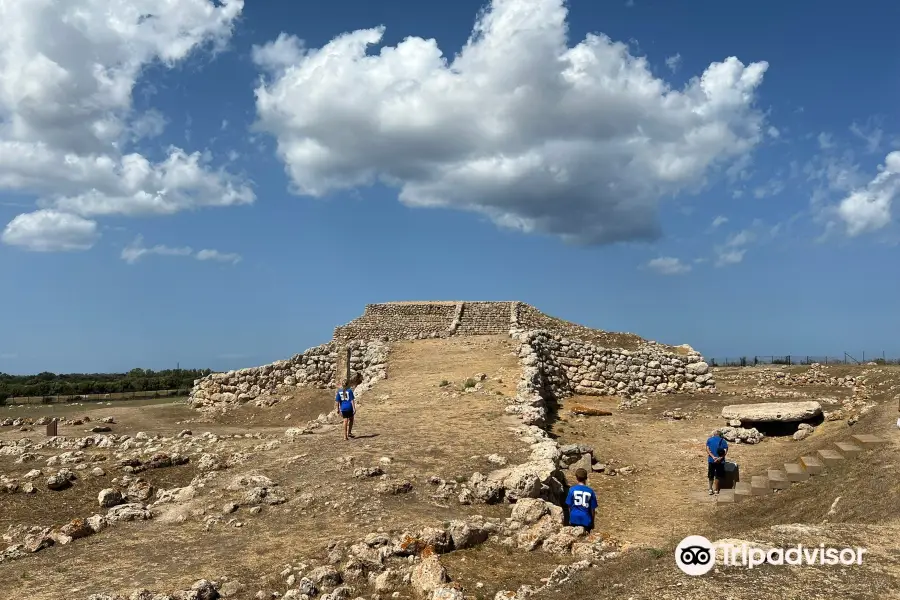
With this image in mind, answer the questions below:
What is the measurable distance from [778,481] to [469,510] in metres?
6.44

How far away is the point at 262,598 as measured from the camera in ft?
19.8

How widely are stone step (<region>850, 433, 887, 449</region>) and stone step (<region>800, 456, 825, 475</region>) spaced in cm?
87

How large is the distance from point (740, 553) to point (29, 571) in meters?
8.07

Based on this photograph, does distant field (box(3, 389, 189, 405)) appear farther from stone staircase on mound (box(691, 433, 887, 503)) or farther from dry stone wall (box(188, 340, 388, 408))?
stone staircase on mound (box(691, 433, 887, 503))

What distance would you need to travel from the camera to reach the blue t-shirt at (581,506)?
8203 millimetres

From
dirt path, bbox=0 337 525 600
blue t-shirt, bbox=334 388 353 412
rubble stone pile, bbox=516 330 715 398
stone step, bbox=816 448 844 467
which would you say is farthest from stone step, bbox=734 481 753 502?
rubble stone pile, bbox=516 330 715 398

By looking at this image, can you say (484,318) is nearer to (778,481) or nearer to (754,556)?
(778,481)

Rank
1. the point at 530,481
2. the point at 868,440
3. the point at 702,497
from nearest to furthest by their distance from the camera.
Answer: the point at 530,481, the point at 868,440, the point at 702,497

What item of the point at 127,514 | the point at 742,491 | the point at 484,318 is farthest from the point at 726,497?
the point at 484,318

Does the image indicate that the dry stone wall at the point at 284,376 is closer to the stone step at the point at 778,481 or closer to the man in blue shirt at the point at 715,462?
the man in blue shirt at the point at 715,462

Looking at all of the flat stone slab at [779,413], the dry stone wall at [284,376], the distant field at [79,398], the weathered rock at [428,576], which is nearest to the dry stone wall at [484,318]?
the dry stone wall at [284,376]

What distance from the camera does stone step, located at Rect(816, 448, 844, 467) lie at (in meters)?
11.1

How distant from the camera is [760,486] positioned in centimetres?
1120

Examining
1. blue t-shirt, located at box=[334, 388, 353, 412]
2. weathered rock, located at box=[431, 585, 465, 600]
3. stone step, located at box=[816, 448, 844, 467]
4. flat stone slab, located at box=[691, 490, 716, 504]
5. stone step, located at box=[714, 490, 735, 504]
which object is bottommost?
flat stone slab, located at box=[691, 490, 716, 504]
